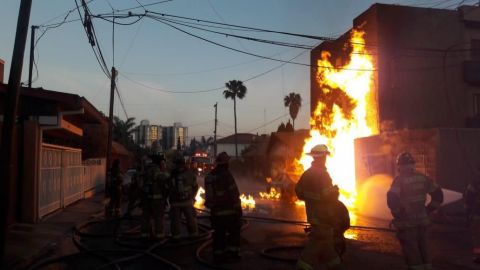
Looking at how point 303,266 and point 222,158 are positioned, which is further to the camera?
point 222,158

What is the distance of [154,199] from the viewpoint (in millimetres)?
10602

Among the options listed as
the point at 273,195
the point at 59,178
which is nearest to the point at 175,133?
the point at 273,195

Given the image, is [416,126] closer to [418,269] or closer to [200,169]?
[418,269]

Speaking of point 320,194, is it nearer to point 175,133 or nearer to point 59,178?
point 59,178

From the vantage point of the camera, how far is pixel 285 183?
78.5 ft

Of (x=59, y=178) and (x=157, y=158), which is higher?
(x=157, y=158)

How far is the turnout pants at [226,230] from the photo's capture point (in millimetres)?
8250

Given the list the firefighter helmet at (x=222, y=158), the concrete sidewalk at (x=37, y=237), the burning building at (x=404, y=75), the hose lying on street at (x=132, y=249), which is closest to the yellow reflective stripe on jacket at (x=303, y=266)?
the hose lying on street at (x=132, y=249)

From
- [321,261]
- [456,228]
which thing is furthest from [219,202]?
[456,228]

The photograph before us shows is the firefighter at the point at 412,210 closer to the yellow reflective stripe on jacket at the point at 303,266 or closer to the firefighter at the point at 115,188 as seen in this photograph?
the yellow reflective stripe on jacket at the point at 303,266

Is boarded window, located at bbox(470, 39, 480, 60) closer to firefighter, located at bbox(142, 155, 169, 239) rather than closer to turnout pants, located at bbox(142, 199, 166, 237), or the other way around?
firefighter, located at bbox(142, 155, 169, 239)

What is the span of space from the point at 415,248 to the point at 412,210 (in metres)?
0.49

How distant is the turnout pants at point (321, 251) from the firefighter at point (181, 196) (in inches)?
189

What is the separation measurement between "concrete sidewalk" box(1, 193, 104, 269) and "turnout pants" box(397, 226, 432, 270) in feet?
20.3
